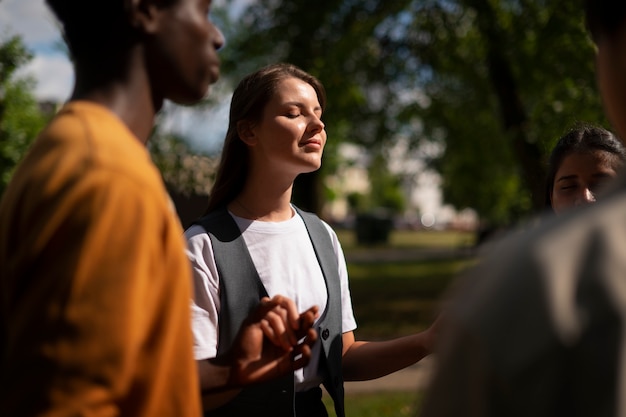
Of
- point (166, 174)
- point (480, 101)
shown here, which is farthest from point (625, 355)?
point (480, 101)

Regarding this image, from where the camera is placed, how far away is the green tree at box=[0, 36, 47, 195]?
9.16m

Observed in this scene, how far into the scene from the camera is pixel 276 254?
235 cm

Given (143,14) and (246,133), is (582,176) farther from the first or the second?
(143,14)

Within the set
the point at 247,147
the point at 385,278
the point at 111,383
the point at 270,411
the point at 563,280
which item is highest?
the point at 247,147

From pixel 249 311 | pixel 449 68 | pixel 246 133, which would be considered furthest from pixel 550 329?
pixel 449 68

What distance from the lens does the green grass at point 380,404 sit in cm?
720

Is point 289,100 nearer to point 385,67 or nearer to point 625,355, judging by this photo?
point 625,355

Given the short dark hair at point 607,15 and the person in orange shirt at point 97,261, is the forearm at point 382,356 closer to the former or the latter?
the person in orange shirt at point 97,261

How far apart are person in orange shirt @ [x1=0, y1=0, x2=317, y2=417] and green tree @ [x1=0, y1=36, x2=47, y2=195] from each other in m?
8.50

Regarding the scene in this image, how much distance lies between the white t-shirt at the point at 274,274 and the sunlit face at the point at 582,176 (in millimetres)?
795

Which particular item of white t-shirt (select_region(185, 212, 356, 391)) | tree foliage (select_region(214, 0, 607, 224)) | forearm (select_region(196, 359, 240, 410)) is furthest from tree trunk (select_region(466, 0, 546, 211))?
forearm (select_region(196, 359, 240, 410))

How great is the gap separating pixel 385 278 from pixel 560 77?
1205 centimetres

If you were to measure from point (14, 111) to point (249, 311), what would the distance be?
1048cm

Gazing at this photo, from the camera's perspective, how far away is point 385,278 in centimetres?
2241
